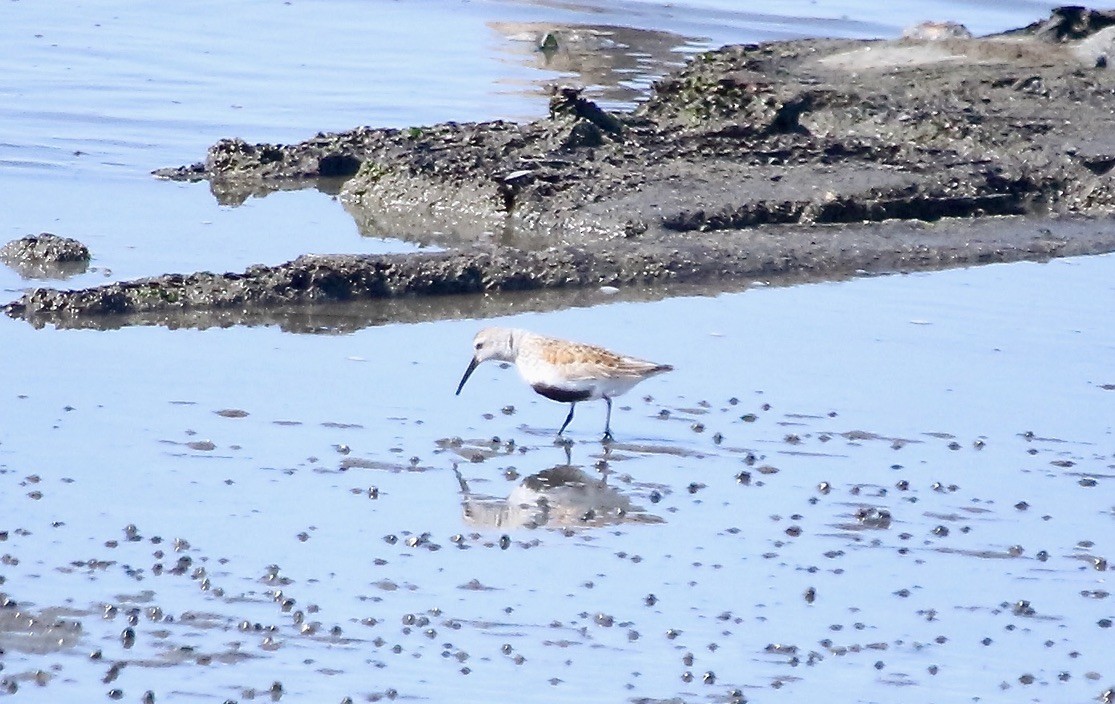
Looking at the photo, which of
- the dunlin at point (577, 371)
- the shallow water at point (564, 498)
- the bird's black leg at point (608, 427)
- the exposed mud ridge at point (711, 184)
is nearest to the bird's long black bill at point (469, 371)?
the shallow water at point (564, 498)

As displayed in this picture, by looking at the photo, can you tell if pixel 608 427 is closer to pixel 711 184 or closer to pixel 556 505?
pixel 556 505

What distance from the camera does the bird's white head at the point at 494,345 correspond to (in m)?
9.48

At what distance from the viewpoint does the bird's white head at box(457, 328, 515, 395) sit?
9484 mm

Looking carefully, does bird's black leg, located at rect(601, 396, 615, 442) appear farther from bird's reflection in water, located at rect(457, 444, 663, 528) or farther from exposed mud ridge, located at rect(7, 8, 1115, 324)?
exposed mud ridge, located at rect(7, 8, 1115, 324)

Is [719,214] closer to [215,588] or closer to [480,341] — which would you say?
[480,341]

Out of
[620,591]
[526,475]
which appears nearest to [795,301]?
[526,475]

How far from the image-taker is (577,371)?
9000 mm

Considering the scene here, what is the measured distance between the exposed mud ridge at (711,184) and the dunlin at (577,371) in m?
2.42

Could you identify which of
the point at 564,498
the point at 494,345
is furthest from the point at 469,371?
the point at 564,498

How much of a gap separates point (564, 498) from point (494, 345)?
1.45m

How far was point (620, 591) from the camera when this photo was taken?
23.5 ft

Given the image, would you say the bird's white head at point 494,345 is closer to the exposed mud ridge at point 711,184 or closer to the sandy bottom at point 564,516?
the sandy bottom at point 564,516

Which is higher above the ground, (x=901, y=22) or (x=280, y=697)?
(x=901, y=22)

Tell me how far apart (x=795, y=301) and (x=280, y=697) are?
20.9 ft
